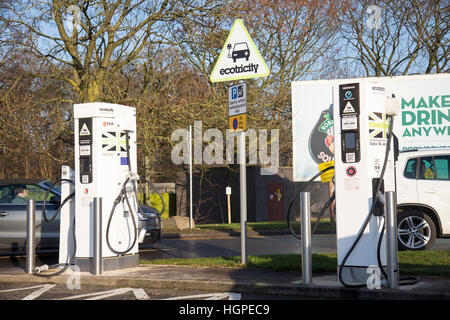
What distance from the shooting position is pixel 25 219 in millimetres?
11922

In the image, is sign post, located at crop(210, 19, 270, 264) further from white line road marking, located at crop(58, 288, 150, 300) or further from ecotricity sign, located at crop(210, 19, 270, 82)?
white line road marking, located at crop(58, 288, 150, 300)

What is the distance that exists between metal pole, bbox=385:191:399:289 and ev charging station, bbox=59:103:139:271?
12.8ft

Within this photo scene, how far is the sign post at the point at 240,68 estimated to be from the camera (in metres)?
9.34

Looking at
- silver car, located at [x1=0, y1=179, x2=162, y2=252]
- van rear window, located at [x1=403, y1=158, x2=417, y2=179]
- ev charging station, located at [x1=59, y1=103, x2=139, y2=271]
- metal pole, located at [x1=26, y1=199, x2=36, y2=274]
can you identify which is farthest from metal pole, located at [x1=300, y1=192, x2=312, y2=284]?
silver car, located at [x1=0, y1=179, x2=162, y2=252]

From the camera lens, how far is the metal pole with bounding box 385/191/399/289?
22.7 feet

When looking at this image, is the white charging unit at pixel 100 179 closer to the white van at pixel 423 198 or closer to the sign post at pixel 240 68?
the sign post at pixel 240 68

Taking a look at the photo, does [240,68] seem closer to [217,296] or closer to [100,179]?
[100,179]

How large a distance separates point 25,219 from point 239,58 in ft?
17.8

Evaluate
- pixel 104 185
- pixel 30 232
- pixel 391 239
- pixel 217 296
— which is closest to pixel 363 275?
pixel 391 239

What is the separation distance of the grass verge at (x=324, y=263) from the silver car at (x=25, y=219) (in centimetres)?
195

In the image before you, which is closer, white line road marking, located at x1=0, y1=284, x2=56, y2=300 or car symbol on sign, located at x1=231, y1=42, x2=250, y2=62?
white line road marking, located at x1=0, y1=284, x2=56, y2=300

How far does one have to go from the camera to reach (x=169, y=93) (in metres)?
18.4

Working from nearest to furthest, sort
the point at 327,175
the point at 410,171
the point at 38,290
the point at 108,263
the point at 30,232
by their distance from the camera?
the point at 38,290 → the point at 108,263 → the point at 30,232 → the point at 410,171 → the point at 327,175

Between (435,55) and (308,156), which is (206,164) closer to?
(308,156)
